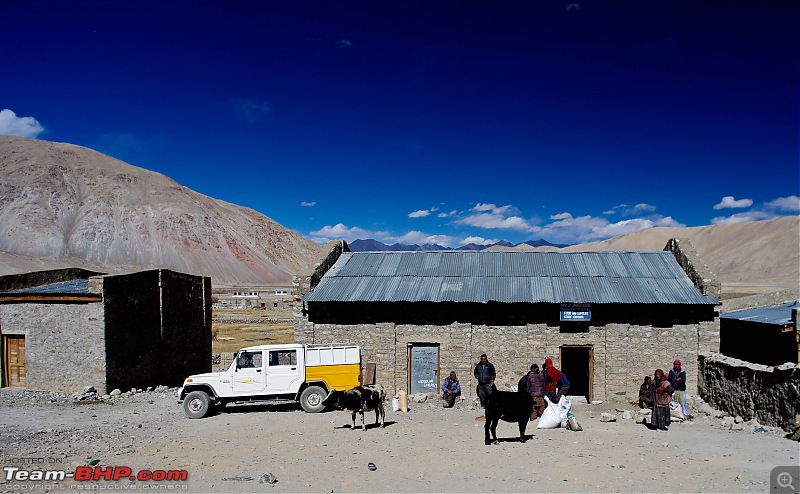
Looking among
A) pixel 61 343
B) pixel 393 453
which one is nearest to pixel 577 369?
pixel 393 453

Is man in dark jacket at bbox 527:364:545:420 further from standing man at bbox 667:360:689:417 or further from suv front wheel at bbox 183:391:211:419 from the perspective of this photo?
suv front wheel at bbox 183:391:211:419

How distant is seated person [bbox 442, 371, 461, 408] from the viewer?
17.3m

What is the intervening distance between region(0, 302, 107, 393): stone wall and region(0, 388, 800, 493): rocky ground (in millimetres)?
3251

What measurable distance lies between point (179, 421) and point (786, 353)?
62.0 ft

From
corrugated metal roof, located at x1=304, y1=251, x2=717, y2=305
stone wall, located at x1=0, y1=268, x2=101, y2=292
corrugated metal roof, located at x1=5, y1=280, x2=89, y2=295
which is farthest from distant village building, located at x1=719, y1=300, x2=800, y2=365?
stone wall, located at x1=0, y1=268, x2=101, y2=292

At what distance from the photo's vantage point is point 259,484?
31.1ft

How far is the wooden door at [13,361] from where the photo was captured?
66.8ft

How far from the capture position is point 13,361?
20453 millimetres

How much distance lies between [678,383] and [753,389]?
68.4 inches

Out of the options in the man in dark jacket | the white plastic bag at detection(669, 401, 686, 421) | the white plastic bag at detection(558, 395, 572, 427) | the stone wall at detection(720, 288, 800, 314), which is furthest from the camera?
the stone wall at detection(720, 288, 800, 314)

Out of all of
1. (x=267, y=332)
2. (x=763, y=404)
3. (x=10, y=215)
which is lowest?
(x=267, y=332)

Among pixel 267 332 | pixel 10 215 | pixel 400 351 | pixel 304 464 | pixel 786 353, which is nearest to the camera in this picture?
pixel 304 464

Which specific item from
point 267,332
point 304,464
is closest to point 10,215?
point 267,332

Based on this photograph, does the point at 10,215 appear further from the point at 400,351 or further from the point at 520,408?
the point at 520,408
